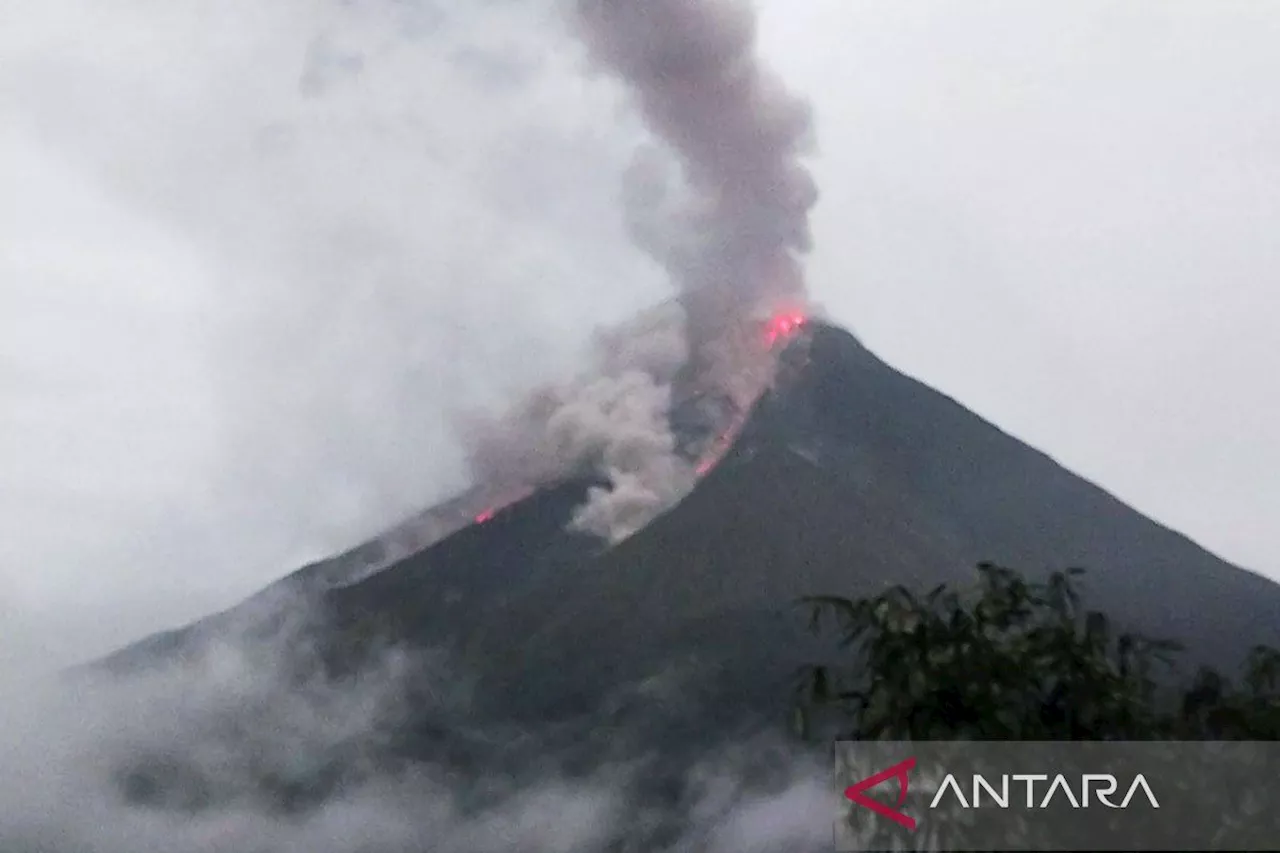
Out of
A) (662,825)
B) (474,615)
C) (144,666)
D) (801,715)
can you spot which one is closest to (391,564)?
(474,615)

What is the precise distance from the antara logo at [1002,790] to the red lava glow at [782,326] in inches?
302

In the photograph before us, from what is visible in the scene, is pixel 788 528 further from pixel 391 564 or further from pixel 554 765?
pixel 391 564

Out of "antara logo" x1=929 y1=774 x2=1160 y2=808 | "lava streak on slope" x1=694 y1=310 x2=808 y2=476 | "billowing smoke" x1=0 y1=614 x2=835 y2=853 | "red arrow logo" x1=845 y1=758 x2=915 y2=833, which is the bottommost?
"antara logo" x1=929 y1=774 x2=1160 y2=808

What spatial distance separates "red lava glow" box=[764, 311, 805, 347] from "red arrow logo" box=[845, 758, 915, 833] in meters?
7.64

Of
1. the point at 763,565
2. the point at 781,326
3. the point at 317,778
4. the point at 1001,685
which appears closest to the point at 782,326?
the point at 781,326

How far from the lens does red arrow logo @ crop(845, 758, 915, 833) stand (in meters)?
4.46

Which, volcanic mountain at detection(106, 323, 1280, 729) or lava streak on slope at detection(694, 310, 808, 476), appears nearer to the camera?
volcanic mountain at detection(106, 323, 1280, 729)

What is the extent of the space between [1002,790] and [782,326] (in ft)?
28.1

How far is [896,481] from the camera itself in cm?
1148

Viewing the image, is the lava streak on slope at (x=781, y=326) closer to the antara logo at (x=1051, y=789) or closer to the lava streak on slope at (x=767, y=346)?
the lava streak on slope at (x=767, y=346)

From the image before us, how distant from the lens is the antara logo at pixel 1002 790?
14.3 ft

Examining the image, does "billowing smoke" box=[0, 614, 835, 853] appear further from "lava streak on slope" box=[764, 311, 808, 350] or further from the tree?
"lava streak on slope" box=[764, 311, 808, 350]

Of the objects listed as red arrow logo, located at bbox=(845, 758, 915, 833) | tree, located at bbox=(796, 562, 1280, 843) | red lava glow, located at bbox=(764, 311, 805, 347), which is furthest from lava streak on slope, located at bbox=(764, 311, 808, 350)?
red arrow logo, located at bbox=(845, 758, 915, 833)

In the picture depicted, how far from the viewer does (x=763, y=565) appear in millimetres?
10750
